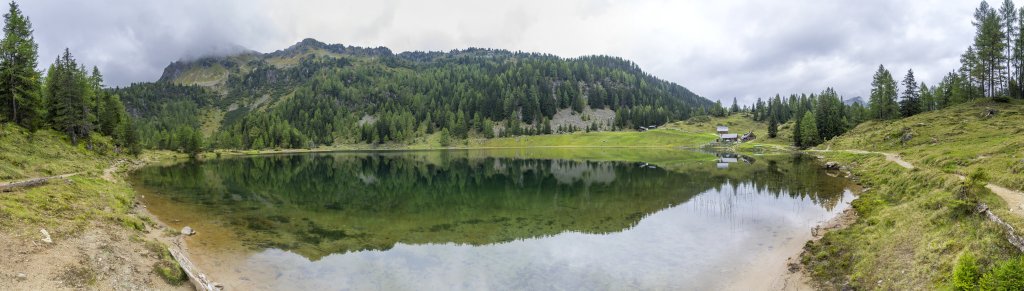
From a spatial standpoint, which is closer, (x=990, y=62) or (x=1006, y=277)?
(x=1006, y=277)

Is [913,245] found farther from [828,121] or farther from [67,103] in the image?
[828,121]

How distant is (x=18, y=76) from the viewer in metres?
60.3

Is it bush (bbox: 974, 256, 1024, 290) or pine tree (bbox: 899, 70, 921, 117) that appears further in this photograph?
pine tree (bbox: 899, 70, 921, 117)

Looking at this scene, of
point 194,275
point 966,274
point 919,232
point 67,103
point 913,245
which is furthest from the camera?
point 67,103

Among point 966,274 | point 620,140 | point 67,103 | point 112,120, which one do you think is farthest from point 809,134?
point 112,120

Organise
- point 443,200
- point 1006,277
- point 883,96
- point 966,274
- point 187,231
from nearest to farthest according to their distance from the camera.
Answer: point 1006,277 → point 966,274 → point 187,231 → point 443,200 → point 883,96

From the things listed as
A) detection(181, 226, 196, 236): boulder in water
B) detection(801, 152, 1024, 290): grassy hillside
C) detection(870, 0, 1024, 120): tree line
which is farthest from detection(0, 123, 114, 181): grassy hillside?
detection(870, 0, 1024, 120): tree line

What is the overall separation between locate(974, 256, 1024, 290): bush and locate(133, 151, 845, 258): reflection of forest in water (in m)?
19.2

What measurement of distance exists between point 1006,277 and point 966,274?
1326 mm

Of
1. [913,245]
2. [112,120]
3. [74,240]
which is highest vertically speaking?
[112,120]

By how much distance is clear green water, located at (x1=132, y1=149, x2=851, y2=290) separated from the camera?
2105 centimetres

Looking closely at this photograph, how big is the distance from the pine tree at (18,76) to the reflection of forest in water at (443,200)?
1787 centimetres

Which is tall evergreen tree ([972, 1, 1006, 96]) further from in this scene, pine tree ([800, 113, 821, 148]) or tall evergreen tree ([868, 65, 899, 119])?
pine tree ([800, 113, 821, 148])

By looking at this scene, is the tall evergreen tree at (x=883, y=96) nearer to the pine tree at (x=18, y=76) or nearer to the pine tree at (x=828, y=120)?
the pine tree at (x=828, y=120)
